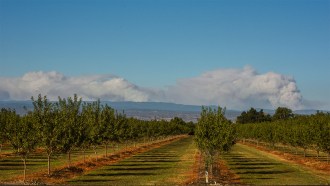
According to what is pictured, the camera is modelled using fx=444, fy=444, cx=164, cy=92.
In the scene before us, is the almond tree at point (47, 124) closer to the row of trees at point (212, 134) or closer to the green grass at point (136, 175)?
the green grass at point (136, 175)

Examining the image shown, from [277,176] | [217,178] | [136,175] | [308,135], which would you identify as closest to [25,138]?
[136,175]

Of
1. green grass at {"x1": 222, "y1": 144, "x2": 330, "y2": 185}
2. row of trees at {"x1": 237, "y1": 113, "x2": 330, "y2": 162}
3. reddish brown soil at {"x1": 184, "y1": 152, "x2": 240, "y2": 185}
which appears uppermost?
row of trees at {"x1": 237, "y1": 113, "x2": 330, "y2": 162}

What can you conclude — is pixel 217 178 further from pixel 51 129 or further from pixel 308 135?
pixel 308 135

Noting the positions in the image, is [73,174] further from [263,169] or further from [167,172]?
[263,169]

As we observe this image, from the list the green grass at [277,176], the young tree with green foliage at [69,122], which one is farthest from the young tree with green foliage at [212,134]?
the young tree with green foliage at [69,122]

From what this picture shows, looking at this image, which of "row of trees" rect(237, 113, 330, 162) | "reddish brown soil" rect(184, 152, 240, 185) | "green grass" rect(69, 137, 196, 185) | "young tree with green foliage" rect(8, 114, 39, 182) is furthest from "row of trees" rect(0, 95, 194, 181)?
"row of trees" rect(237, 113, 330, 162)

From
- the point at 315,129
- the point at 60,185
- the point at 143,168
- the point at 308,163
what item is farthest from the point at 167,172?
the point at 315,129

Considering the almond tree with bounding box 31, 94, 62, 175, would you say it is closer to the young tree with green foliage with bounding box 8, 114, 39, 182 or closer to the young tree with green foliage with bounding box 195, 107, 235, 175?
the young tree with green foliage with bounding box 8, 114, 39, 182

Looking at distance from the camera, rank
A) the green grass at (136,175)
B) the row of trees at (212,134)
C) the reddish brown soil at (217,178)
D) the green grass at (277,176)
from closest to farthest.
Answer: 1. the reddish brown soil at (217,178)
2. the green grass at (136,175)
3. the green grass at (277,176)
4. the row of trees at (212,134)

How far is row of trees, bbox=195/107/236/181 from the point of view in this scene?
2093 inches

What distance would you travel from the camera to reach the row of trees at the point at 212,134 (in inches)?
2093

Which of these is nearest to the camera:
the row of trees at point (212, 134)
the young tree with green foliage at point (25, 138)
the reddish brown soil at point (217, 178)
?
the reddish brown soil at point (217, 178)

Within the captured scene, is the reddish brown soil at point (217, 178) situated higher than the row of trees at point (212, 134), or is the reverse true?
the row of trees at point (212, 134)

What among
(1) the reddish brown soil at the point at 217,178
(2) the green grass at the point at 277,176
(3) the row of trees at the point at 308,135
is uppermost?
(3) the row of trees at the point at 308,135
